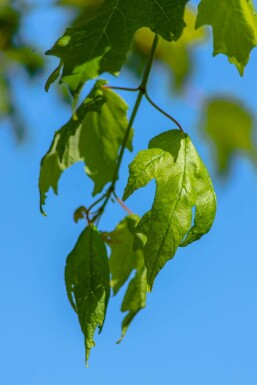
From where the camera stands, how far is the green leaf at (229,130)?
198cm

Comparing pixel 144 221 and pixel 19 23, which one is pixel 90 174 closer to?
pixel 144 221

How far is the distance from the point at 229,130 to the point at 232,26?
2.55ft

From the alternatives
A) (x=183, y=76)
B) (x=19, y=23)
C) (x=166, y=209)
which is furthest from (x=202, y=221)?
(x=19, y=23)

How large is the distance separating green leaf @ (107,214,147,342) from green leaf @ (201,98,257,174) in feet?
1.61

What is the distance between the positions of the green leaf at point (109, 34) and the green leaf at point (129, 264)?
1.42 ft

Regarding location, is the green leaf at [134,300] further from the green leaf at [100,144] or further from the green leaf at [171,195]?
the green leaf at [171,195]

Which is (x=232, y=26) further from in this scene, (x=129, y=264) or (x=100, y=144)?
(x=129, y=264)

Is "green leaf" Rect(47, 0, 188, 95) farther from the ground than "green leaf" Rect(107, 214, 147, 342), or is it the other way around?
"green leaf" Rect(47, 0, 188, 95)

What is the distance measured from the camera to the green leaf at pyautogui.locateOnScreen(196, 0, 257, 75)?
4.00 feet

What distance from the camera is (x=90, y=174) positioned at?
5.21 ft

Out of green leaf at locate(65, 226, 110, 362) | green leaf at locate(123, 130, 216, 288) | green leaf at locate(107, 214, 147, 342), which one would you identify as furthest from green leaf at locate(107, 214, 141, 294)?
green leaf at locate(123, 130, 216, 288)

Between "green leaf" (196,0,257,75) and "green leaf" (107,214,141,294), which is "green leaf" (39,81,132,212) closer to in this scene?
"green leaf" (107,214,141,294)

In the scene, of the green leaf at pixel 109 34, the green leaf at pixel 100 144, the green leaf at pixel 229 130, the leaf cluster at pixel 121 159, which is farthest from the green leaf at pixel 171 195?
the green leaf at pixel 229 130

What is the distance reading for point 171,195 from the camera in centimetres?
122
